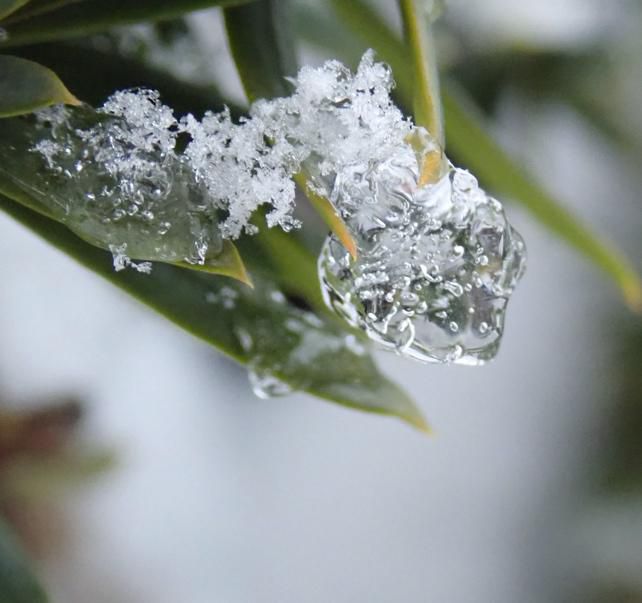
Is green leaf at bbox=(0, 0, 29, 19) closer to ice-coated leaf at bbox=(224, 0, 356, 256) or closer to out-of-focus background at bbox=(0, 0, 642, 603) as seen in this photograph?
ice-coated leaf at bbox=(224, 0, 356, 256)

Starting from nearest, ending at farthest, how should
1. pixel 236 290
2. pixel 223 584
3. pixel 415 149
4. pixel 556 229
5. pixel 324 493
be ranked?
pixel 415 149, pixel 236 290, pixel 556 229, pixel 223 584, pixel 324 493

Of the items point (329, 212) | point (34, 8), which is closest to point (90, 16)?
point (34, 8)

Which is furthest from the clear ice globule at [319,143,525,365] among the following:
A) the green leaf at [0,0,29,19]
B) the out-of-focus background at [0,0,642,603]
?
the out-of-focus background at [0,0,642,603]

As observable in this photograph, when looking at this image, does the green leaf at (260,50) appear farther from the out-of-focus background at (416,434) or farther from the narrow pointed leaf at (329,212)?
the out-of-focus background at (416,434)

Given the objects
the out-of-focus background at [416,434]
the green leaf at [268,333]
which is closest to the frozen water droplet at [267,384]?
the green leaf at [268,333]

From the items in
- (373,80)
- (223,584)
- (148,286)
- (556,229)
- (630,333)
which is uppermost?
(630,333)

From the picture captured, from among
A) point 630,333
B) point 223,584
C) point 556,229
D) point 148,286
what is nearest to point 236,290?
point 148,286

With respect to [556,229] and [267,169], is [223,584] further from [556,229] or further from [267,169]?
[267,169]
